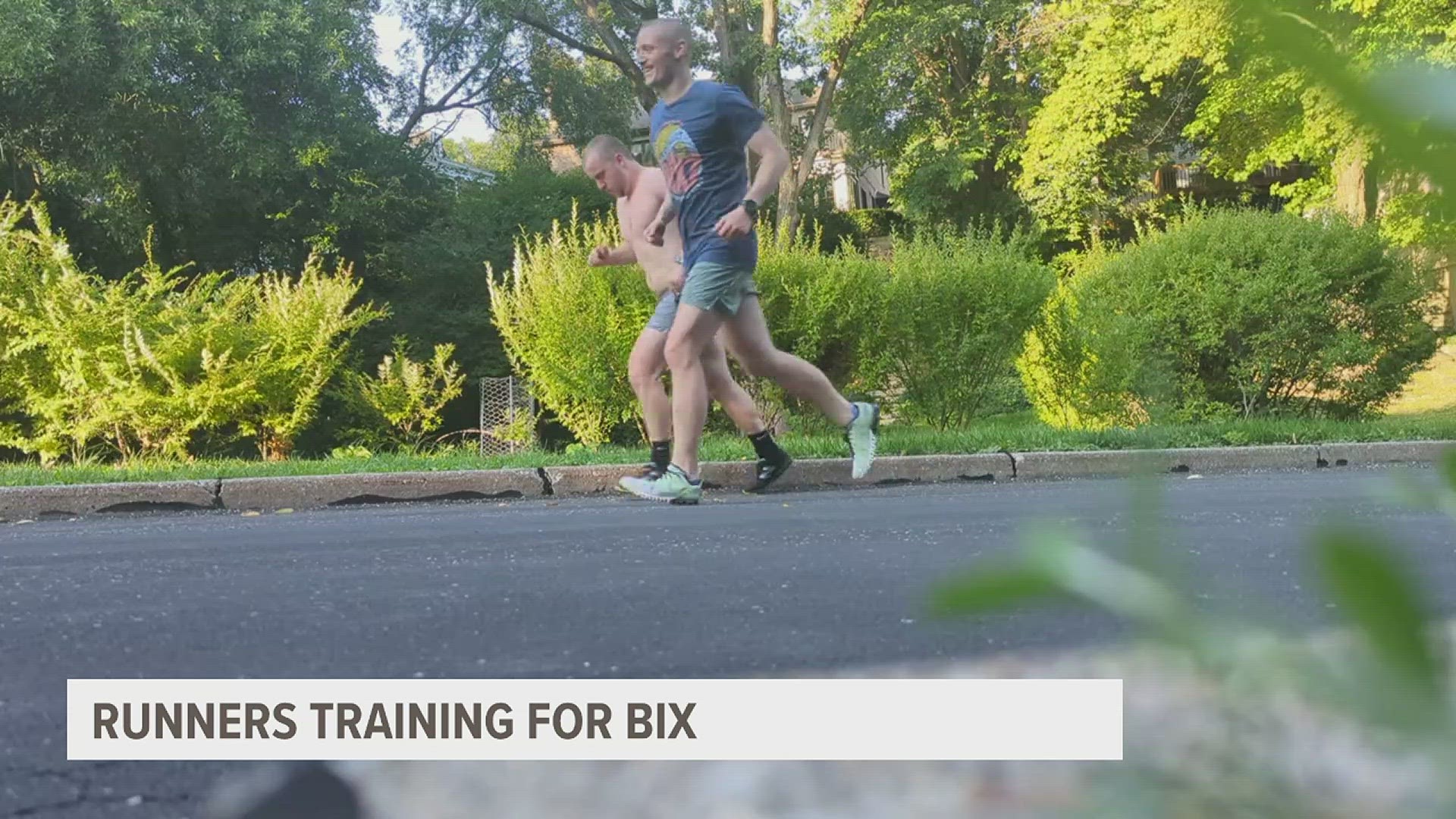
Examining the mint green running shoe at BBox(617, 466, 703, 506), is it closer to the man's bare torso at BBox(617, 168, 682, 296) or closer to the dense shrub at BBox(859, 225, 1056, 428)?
the man's bare torso at BBox(617, 168, 682, 296)

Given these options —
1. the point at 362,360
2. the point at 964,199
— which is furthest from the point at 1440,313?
the point at 964,199

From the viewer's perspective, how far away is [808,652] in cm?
209

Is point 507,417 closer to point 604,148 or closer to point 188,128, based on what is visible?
point 604,148

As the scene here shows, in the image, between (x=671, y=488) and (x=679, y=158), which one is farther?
(x=671, y=488)

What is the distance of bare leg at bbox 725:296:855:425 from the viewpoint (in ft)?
17.7

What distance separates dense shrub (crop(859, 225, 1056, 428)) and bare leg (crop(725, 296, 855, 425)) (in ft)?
8.37

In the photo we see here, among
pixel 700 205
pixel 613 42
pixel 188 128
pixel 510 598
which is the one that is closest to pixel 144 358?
pixel 700 205

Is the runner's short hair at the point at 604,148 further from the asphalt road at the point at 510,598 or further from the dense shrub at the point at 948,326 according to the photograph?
the dense shrub at the point at 948,326

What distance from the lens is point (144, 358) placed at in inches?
326

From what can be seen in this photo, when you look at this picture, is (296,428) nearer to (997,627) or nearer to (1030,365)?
(1030,365)

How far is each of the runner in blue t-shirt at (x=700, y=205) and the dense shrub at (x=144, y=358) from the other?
179 inches

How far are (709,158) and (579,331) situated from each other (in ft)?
10.7

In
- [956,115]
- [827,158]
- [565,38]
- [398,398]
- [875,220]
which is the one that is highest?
[565,38]

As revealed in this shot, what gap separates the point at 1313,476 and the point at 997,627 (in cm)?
486
